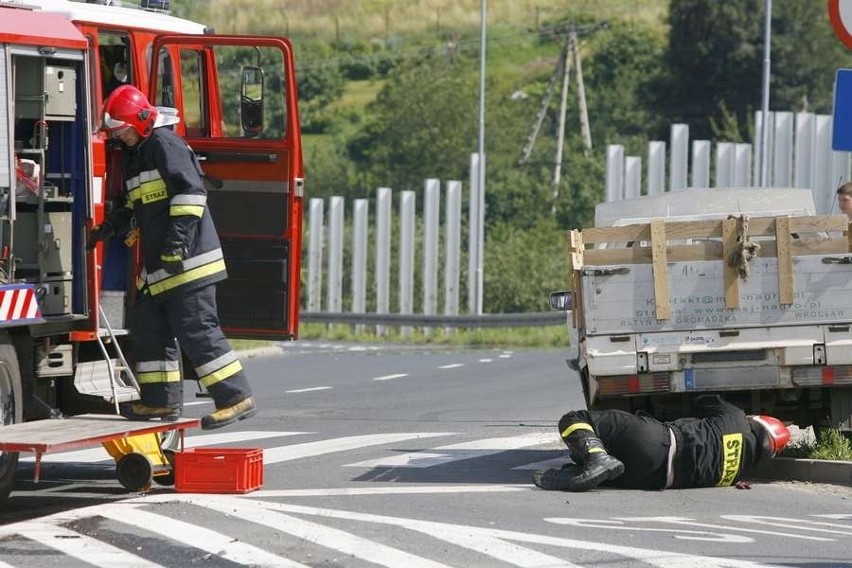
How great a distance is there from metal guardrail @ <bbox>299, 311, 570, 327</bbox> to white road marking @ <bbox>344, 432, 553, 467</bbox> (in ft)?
58.8

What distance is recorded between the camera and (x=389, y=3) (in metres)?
95.0

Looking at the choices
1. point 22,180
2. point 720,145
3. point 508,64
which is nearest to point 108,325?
point 22,180

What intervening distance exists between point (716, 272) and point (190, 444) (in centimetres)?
472

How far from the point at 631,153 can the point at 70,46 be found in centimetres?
6399

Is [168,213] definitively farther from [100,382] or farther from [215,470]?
[215,470]

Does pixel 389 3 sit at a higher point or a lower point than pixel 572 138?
higher

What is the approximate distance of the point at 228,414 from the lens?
1084cm

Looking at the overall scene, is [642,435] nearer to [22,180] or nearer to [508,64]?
[22,180]

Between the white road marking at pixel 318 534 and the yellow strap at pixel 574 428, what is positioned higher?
the yellow strap at pixel 574 428

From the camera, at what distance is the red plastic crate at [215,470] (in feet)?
34.8

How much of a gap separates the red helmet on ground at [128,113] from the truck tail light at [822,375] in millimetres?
4543

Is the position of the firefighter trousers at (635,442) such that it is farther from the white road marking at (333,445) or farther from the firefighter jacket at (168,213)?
the white road marking at (333,445)

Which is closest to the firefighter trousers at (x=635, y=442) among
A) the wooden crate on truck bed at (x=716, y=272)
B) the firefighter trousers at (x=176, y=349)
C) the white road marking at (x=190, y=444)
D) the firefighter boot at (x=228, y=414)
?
the wooden crate on truck bed at (x=716, y=272)

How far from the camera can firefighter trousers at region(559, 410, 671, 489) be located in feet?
36.4
